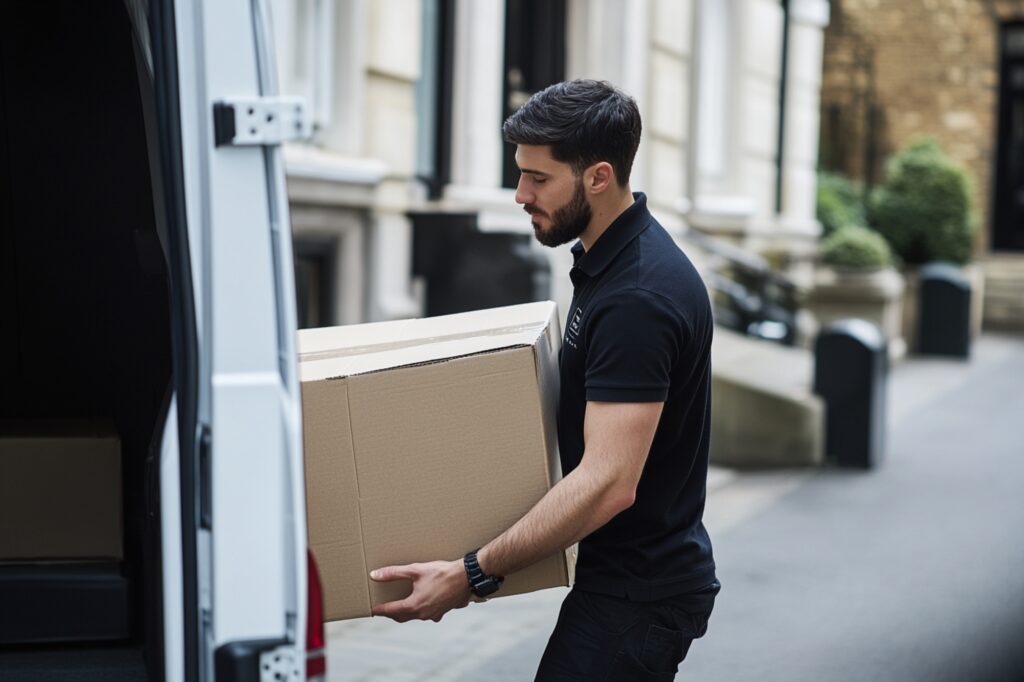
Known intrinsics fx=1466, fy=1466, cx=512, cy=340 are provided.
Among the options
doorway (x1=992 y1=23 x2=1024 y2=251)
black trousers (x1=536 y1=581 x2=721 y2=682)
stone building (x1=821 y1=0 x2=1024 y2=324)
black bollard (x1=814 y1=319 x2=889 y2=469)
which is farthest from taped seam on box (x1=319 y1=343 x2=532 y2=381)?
doorway (x1=992 y1=23 x2=1024 y2=251)


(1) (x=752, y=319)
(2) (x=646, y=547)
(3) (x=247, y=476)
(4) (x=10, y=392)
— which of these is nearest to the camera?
(3) (x=247, y=476)

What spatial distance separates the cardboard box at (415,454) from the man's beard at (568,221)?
0.63ft

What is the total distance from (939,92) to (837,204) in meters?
5.04

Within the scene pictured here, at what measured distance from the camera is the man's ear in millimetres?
2725

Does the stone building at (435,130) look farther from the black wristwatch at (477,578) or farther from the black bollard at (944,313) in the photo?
the black bollard at (944,313)

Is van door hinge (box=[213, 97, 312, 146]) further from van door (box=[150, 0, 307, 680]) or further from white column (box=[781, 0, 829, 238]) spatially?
white column (box=[781, 0, 829, 238])

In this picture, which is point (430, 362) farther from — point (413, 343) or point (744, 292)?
point (744, 292)

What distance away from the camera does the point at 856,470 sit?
32.4 feet

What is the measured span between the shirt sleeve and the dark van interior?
1.13 m

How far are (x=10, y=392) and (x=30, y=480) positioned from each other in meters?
0.46

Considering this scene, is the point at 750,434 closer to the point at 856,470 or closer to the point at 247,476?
the point at 856,470

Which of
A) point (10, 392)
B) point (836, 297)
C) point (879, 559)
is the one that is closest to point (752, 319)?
point (836, 297)

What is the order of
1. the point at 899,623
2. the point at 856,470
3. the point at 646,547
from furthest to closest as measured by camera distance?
the point at 856,470, the point at 899,623, the point at 646,547

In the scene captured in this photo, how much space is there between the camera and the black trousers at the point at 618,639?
2.81 m
